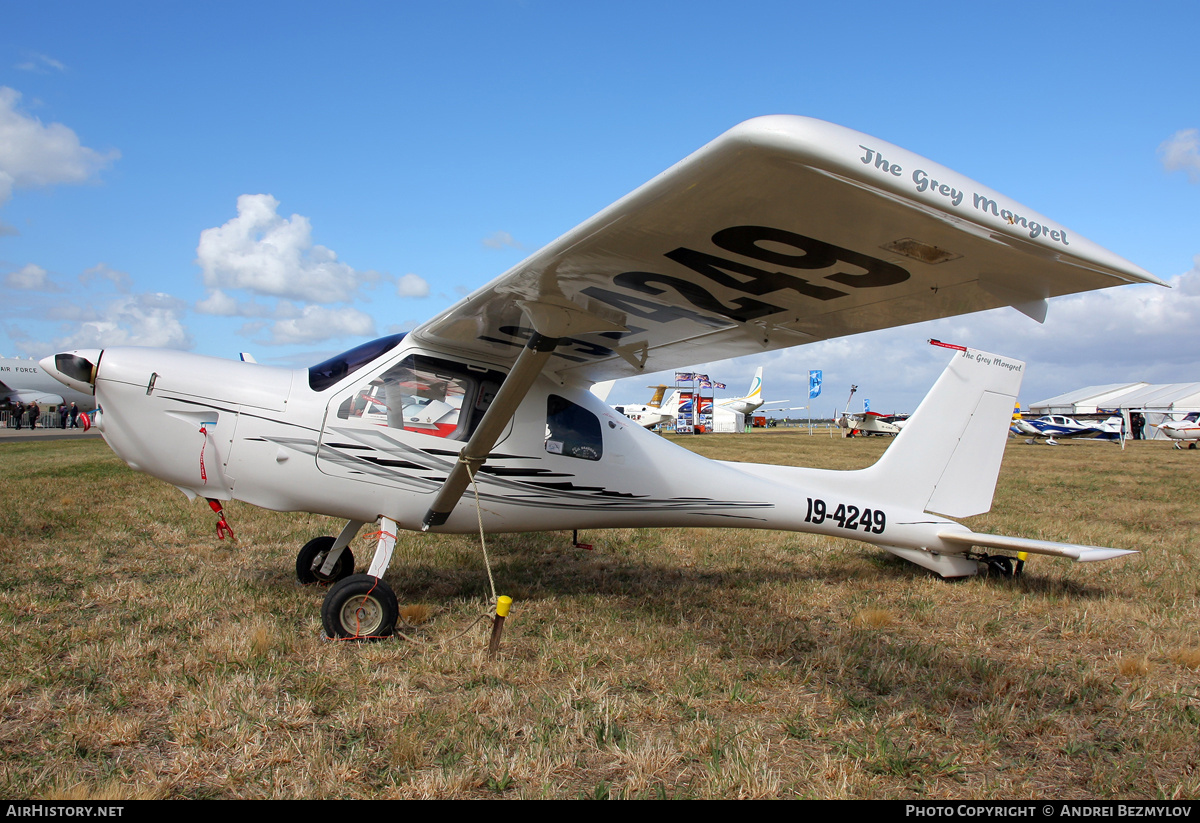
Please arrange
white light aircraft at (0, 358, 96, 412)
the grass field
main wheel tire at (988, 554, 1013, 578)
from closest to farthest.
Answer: the grass field < main wheel tire at (988, 554, 1013, 578) < white light aircraft at (0, 358, 96, 412)

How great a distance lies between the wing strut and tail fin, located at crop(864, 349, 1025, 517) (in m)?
3.56

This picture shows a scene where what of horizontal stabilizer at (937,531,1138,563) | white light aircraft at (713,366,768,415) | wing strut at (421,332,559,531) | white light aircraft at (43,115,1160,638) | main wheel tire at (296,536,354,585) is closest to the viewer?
white light aircraft at (43,115,1160,638)

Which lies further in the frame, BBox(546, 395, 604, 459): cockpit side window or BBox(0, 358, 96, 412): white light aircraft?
BBox(0, 358, 96, 412): white light aircraft

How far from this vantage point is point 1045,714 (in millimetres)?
3139

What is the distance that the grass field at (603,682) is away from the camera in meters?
2.51

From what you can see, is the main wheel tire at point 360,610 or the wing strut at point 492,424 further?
the main wheel tire at point 360,610

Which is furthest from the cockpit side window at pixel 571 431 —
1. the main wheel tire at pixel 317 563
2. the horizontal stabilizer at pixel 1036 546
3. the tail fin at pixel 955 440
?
the horizontal stabilizer at pixel 1036 546

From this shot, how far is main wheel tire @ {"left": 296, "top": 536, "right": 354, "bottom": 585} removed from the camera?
527cm

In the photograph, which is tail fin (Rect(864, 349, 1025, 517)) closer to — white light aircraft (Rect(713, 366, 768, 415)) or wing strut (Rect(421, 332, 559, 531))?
wing strut (Rect(421, 332, 559, 531))

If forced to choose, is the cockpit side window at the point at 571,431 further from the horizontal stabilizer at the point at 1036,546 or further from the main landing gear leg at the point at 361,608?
the horizontal stabilizer at the point at 1036,546

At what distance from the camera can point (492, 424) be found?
4.12 metres

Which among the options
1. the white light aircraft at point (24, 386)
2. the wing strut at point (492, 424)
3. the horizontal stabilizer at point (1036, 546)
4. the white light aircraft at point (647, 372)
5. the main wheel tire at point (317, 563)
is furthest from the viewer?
the white light aircraft at point (24, 386)

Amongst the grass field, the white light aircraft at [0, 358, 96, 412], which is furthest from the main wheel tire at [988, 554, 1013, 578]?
the white light aircraft at [0, 358, 96, 412]

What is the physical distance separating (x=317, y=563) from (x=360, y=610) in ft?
4.98
